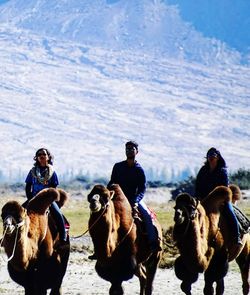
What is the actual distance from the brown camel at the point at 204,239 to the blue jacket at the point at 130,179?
3.66 feet

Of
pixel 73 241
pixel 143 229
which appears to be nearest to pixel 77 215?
pixel 73 241

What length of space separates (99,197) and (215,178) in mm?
2693

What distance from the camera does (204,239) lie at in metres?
17.2

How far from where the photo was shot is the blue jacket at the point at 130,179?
1817cm

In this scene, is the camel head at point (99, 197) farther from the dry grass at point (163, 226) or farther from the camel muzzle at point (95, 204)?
the dry grass at point (163, 226)

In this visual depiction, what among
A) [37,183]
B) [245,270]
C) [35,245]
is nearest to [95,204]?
[35,245]

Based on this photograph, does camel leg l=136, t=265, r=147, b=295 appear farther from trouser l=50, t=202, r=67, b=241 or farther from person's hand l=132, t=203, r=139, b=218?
trouser l=50, t=202, r=67, b=241

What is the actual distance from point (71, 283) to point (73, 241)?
10.1 metres

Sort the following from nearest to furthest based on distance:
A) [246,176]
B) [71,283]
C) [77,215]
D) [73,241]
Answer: [71,283] < [73,241] < [77,215] < [246,176]

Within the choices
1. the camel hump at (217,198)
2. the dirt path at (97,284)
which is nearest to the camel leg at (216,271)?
the camel hump at (217,198)

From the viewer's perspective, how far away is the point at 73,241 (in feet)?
104

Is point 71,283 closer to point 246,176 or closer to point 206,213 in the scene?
point 206,213

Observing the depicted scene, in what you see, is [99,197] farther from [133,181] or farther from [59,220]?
[133,181]

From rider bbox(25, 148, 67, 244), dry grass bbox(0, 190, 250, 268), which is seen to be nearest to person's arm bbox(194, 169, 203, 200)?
dry grass bbox(0, 190, 250, 268)
